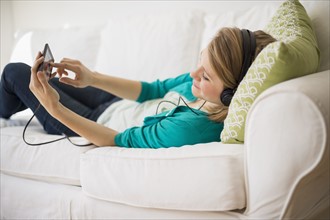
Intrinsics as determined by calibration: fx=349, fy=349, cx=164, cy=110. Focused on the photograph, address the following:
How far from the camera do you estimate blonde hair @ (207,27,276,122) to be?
3.05 ft

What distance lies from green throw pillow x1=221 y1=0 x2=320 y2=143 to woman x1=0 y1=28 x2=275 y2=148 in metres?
0.09

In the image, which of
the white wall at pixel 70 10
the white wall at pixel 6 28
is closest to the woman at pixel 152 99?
the white wall at pixel 70 10

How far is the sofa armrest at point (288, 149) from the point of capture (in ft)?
2.14

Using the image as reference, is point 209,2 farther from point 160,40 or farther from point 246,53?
point 246,53

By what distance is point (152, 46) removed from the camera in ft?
5.39

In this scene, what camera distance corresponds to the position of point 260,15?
1427 mm

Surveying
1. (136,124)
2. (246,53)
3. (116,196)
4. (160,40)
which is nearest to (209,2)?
(160,40)

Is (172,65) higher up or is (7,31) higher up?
(172,65)

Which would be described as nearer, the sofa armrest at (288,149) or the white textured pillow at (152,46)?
the sofa armrest at (288,149)

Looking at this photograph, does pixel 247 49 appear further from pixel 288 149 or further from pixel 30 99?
pixel 30 99

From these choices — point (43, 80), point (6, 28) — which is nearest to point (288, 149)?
point (43, 80)

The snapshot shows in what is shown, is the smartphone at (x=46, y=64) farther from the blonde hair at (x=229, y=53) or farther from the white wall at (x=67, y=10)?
the white wall at (x=67, y=10)

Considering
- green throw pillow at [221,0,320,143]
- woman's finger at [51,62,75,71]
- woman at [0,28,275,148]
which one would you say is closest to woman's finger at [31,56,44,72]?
woman at [0,28,275,148]

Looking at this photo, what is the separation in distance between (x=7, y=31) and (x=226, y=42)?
83.1 inches
